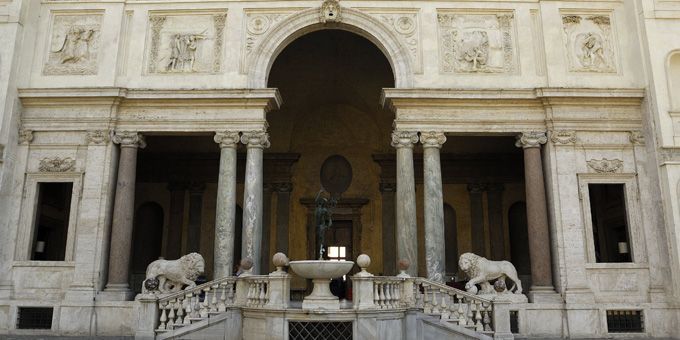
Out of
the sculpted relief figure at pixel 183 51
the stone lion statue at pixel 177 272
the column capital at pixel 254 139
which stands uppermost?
the sculpted relief figure at pixel 183 51

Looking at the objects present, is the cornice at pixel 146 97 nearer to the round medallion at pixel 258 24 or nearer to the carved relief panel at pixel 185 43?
the carved relief panel at pixel 185 43

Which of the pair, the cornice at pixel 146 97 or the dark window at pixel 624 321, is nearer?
the dark window at pixel 624 321

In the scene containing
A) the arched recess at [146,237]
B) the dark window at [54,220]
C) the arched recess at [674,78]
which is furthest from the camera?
the arched recess at [146,237]

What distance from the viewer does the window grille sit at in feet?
37.3

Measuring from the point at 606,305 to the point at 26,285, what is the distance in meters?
15.9

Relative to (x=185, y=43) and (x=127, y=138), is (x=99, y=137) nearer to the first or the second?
(x=127, y=138)

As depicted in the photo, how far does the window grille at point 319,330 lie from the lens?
11375 mm

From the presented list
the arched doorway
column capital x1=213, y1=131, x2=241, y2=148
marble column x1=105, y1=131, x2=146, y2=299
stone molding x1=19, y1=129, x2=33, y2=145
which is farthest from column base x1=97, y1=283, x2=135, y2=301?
the arched doorway

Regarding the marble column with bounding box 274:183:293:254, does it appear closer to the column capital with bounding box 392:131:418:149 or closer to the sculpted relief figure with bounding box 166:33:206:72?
the sculpted relief figure with bounding box 166:33:206:72

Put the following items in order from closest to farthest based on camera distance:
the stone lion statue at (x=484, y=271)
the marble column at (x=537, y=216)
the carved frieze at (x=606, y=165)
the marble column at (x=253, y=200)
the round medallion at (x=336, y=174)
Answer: the stone lion statue at (x=484, y=271), the marble column at (x=537, y=216), the marble column at (x=253, y=200), the carved frieze at (x=606, y=165), the round medallion at (x=336, y=174)

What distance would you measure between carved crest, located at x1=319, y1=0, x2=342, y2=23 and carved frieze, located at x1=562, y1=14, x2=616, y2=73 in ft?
22.6

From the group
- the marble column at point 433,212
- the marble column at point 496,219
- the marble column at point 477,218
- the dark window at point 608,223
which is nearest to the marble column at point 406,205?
the marble column at point 433,212

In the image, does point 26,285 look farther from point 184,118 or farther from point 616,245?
point 616,245

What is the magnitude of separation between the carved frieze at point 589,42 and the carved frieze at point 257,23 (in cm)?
838
